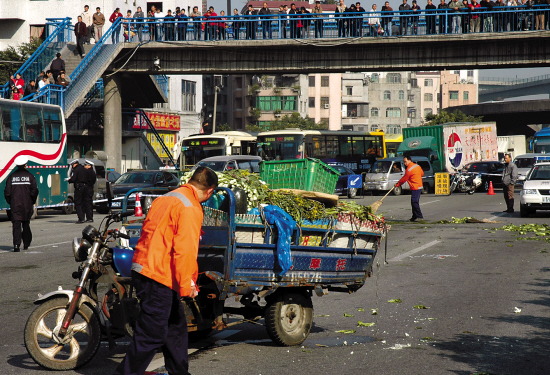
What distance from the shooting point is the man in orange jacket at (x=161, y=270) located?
4.84 meters

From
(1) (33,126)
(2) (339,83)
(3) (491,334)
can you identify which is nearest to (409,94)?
(2) (339,83)

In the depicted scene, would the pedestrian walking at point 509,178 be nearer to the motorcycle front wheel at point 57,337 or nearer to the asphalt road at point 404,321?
the asphalt road at point 404,321

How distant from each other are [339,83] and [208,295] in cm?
9676

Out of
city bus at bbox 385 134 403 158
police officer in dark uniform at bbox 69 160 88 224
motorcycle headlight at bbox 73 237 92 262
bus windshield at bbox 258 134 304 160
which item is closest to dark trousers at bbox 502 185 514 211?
police officer in dark uniform at bbox 69 160 88 224

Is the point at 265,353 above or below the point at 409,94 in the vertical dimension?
below

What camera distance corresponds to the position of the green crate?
28.1 feet

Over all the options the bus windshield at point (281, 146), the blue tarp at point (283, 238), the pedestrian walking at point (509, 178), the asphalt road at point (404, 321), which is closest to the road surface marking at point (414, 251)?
the asphalt road at point (404, 321)

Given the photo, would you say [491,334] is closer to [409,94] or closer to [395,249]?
[395,249]

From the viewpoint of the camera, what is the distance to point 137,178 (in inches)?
1034

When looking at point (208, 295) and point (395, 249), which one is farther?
point (395, 249)

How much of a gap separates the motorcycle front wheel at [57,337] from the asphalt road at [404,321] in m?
0.12

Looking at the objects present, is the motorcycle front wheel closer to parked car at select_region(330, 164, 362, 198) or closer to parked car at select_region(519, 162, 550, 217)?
parked car at select_region(519, 162, 550, 217)

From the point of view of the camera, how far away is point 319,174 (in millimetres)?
8758

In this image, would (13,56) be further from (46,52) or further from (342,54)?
(342,54)
